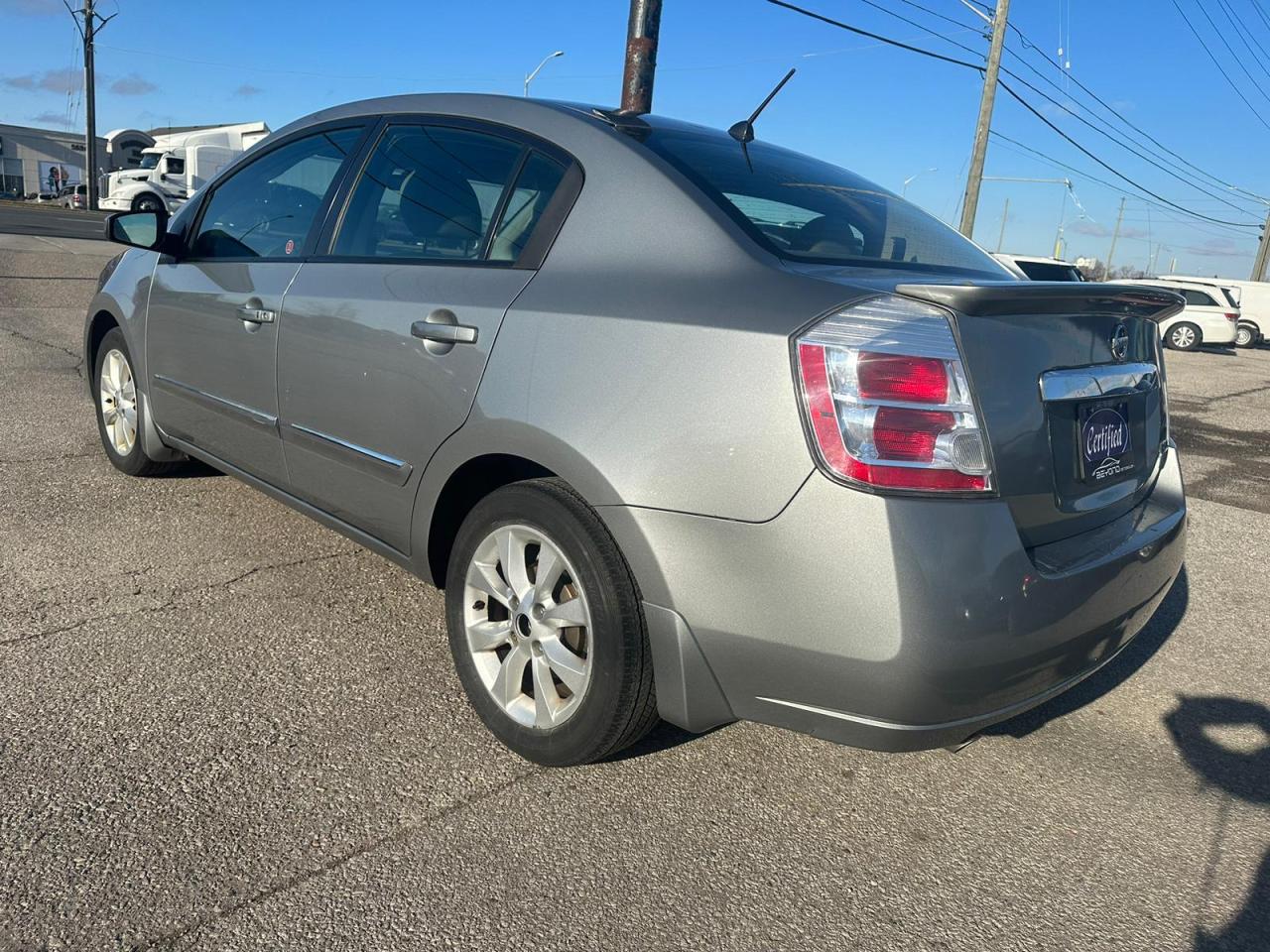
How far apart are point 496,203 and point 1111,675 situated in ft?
8.15

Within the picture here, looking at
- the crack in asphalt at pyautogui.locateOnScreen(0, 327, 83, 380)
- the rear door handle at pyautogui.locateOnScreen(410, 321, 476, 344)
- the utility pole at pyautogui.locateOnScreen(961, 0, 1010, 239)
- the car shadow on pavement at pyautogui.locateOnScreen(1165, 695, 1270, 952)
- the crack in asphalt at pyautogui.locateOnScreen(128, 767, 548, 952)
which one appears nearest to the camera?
the crack in asphalt at pyautogui.locateOnScreen(128, 767, 548, 952)

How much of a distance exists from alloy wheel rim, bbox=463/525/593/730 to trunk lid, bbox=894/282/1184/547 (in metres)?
0.98

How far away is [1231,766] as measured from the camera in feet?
8.99

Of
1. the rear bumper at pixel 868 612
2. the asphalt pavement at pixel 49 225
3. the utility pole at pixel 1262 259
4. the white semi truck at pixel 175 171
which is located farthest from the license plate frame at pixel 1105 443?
the utility pole at pixel 1262 259

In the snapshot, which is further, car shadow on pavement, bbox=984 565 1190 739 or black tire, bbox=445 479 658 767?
car shadow on pavement, bbox=984 565 1190 739

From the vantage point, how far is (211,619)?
3141 mm

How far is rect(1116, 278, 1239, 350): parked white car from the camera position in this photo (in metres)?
23.4

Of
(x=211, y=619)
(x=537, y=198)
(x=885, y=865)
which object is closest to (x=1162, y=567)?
(x=885, y=865)

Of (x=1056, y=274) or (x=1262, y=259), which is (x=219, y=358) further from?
(x=1262, y=259)

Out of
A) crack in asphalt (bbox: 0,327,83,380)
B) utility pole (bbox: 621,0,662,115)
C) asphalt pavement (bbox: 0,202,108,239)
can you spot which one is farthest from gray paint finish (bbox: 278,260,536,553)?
asphalt pavement (bbox: 0,202,108,239)

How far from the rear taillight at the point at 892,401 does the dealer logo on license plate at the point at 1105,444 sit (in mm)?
463

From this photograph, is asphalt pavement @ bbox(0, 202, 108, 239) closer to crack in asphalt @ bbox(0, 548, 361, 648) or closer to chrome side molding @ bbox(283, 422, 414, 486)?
crack in asphalt @ bbox(0, 548, 361, 648)

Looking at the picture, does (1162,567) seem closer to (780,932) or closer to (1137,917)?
(1137,917)

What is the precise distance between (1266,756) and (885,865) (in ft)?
4.55
